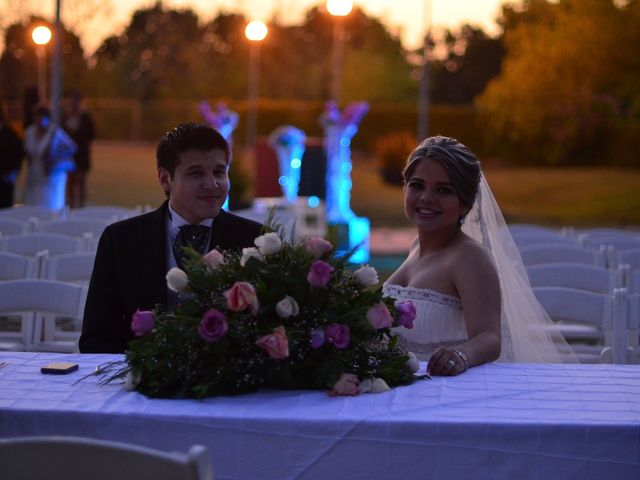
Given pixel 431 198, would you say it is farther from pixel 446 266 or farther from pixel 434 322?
pixel 434 322

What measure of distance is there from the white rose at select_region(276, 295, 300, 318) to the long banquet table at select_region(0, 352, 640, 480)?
24 cm

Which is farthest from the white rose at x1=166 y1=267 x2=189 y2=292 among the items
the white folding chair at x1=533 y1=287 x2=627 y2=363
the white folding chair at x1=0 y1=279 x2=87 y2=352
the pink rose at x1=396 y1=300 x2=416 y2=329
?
the white folding chair at x1=533 y1=287 x2=627 y2=363

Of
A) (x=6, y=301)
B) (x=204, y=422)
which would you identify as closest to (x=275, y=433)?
(x=204, y=422)

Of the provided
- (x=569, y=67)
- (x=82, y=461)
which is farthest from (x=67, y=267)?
(x=569, y=67)

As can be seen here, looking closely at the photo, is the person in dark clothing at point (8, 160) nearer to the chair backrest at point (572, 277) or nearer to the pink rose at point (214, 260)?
the chair backrest at point (572, 277)

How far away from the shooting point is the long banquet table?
9.32 ft

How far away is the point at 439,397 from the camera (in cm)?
312

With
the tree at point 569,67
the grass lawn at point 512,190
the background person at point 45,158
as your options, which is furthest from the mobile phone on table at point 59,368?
the tree at point 569,67

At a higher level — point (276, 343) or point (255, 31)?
point (255, 31)

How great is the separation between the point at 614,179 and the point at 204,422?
33159 millimetres

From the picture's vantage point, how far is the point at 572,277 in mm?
6238

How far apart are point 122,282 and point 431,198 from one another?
1.19 metres

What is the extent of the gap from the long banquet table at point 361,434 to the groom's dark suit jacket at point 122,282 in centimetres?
111

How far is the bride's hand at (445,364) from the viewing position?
3.45 meters
